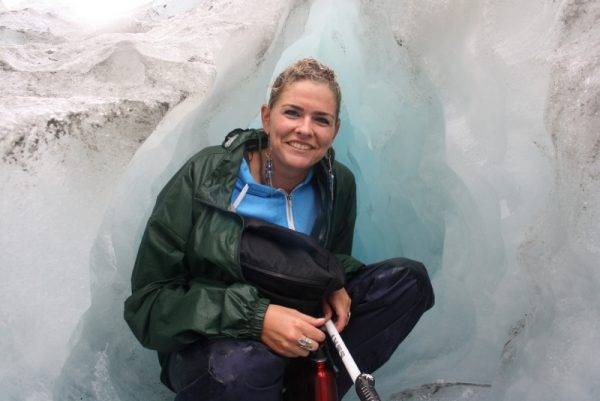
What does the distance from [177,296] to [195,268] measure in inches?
3.5

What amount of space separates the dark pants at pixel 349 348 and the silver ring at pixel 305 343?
0.05m

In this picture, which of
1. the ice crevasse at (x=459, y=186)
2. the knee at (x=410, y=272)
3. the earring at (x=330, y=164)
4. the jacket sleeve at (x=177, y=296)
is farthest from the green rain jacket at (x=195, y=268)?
the ice crevasse at (x=459, y=186)

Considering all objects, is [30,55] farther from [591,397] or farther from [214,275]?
[591,397]

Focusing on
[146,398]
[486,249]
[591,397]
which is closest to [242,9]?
[486,249]

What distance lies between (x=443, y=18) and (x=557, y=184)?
2.21 feet

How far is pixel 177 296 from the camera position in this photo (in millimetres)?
1056

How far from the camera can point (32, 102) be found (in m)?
1.65

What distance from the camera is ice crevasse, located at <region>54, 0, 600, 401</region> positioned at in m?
1.35

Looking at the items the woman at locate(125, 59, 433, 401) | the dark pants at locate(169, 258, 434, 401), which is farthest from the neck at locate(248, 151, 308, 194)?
the dark pants at locate(169, 258, 434, 401)

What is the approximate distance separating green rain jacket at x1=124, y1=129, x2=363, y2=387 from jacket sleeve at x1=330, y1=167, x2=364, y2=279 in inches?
10.7

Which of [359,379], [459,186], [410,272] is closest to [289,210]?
[410,272]

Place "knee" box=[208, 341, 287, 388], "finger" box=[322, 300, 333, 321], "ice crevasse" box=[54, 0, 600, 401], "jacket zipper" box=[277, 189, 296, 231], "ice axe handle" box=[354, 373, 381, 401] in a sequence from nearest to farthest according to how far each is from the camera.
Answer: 1. "ice axe handle" box=[354, 373, 381, 401]
2. "knee" box=[208, 341, 287, 388]
3. "finger" box=[322, 300, 333, 321]
4. "jacket zipper" box=[277, 189, 296, 231]
5. "ice crevasse" box=[54, 0, 600, 401]

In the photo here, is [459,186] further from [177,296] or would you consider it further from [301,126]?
[177,296]

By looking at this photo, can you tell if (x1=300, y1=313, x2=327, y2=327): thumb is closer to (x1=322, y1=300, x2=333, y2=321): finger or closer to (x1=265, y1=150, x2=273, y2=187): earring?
(x1=322, y1=300, x2=333, y2=321): finger
